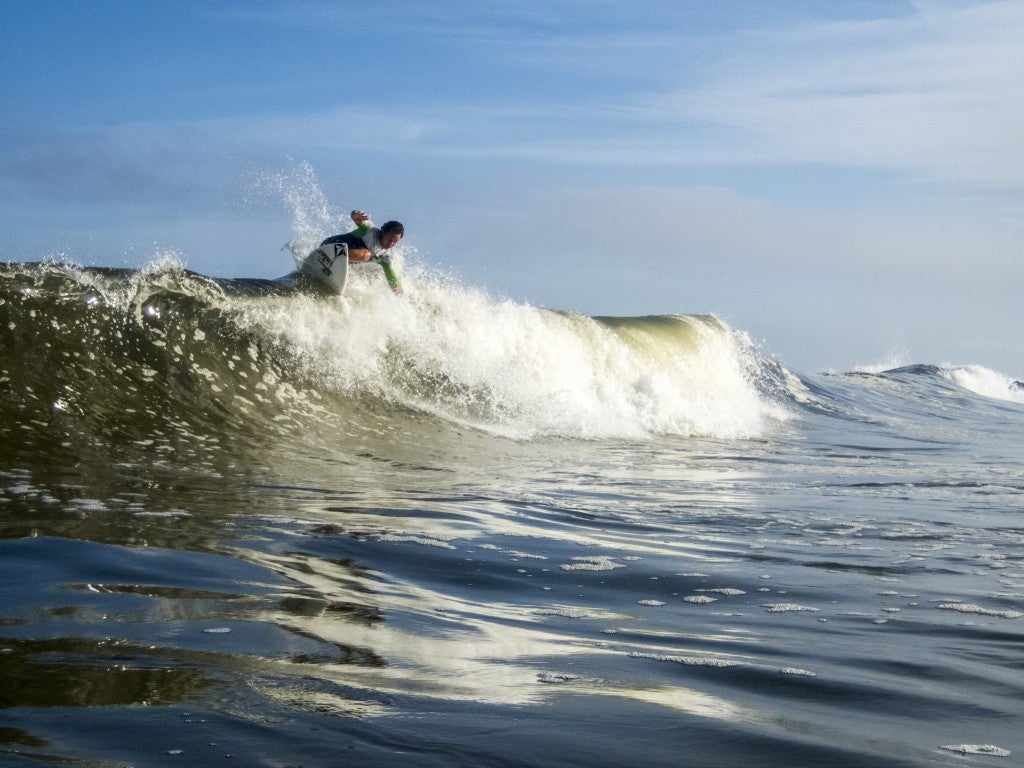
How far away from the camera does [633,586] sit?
15.2ft

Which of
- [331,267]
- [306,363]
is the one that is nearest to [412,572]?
[306,363]

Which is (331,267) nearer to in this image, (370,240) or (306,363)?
(370,240)

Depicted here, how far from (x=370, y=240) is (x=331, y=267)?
73 centimetres

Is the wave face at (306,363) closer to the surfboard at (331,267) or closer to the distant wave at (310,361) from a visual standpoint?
the distant wave at (310,361)

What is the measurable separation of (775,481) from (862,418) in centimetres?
1413

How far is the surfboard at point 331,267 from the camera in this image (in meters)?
13.4

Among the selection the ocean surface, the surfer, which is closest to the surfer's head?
the surfer

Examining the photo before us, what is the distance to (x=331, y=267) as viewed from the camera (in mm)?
13430

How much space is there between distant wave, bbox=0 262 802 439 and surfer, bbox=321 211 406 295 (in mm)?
297

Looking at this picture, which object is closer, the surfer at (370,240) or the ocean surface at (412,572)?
the ocean surface at (412,572)

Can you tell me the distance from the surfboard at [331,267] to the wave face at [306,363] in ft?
0.73

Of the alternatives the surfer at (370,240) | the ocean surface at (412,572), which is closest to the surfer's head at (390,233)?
the surfer at (370,240)

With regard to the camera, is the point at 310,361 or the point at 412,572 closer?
the point at 412,572

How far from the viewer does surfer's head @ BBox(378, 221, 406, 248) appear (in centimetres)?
1383
